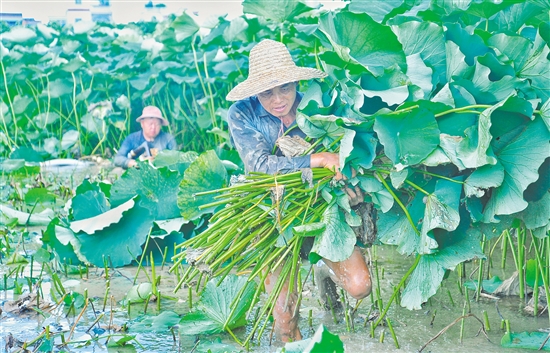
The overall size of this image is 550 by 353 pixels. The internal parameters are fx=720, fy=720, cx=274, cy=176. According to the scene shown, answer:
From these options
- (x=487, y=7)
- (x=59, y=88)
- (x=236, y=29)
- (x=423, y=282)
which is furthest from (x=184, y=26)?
(x=423, y=282)

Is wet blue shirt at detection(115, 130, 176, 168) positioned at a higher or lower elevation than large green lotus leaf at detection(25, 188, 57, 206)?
lower

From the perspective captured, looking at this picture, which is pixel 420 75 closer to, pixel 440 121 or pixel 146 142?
pixel 440 121

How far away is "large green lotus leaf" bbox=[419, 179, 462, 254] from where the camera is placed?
2.24 m

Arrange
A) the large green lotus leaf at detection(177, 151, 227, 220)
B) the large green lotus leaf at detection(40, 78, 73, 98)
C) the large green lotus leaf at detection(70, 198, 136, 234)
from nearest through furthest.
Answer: the large green lotus leaf at detection(177, 151, 227, 220), the large green lotus leaf at detection(70, 198, 136, 234), the large green lotus leaf at detection(40, 78, 73, 98)

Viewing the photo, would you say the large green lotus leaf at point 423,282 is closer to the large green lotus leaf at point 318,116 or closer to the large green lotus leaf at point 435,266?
the large green lotus leaf at point 435,266

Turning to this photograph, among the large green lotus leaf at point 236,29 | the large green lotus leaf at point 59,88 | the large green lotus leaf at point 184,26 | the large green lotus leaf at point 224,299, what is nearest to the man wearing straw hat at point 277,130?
the large green lotus leaf at point 224,299

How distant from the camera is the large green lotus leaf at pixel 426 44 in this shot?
2369 millimetres

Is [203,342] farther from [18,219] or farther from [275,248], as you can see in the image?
[18,219]

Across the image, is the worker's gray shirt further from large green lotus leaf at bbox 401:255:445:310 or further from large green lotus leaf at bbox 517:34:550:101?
large green lotus leaf at bbox 517:34:550:101

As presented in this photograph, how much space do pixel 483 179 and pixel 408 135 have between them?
0.27 meters

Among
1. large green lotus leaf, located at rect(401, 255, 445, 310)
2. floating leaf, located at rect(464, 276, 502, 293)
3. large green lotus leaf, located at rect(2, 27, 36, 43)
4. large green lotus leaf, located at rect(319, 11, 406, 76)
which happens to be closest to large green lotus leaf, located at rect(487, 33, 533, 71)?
large green lotus leaf, located at rect(319, 11, 406, 76)

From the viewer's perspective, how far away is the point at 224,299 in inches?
104

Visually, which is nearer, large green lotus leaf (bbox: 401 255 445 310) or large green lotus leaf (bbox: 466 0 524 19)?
large green lotus leaf (bbox: 401 255 445 310)

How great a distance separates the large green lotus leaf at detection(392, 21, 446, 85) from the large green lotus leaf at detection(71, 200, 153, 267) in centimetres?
174
